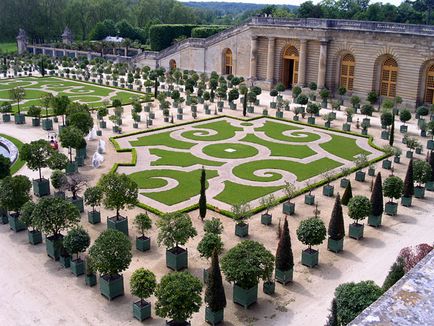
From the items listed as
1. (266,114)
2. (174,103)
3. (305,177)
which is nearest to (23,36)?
(174,103)

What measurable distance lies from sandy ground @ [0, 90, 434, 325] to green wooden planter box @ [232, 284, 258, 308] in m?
0.26

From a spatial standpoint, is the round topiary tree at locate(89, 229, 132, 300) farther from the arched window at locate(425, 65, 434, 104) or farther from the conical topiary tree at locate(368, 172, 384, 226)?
the arched window at locate(425, 65, 434, 104)

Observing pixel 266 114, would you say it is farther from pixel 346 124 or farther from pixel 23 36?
pixel 23 36

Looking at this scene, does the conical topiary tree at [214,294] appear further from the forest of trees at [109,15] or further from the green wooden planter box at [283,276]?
the forest of trees at [109,15]

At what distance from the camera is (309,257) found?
898 inches

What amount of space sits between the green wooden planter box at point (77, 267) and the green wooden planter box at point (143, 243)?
9.48 feet

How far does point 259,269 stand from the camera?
19.3m

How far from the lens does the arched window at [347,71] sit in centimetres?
5994

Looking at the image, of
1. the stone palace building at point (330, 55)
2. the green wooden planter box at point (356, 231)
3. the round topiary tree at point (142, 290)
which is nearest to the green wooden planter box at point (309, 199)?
the green wooden planter box at point (356, 231)

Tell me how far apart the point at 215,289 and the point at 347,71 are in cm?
4714

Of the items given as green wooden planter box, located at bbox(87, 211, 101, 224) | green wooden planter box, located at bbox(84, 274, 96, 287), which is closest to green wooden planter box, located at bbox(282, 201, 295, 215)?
green wooden planter box, located at bbox(87, 211, 101, 224)

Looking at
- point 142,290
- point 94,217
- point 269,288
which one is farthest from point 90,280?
point 269,288

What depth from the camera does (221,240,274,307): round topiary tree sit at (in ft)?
62.9

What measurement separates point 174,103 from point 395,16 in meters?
85.0
